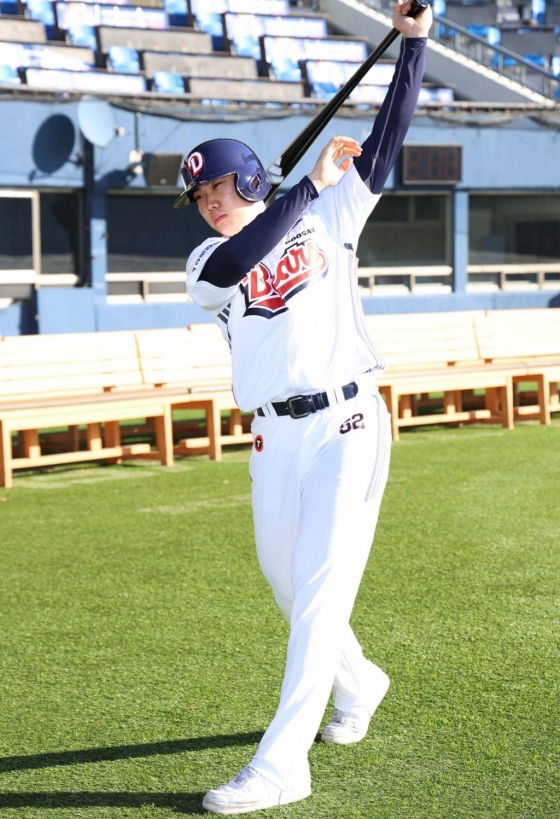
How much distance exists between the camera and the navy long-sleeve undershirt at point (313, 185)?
2818mm

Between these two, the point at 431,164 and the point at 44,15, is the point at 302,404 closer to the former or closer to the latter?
the point at 431,164

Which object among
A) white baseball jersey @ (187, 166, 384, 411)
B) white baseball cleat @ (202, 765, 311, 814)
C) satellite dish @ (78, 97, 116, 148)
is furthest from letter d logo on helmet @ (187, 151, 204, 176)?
satellite dish @ (78, 97, 116, 148)

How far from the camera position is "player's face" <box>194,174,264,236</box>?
3064 mm

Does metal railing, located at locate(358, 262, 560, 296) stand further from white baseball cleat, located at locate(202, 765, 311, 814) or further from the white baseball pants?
white baseball cleat, located at locate(202, 765, 311, 814)

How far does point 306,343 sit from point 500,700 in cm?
148

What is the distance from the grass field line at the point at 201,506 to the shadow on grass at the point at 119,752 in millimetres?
3732

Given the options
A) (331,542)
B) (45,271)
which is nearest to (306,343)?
(331,542)

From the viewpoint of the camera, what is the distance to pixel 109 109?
15.7 metres

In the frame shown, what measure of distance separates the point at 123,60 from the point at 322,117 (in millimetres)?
16897

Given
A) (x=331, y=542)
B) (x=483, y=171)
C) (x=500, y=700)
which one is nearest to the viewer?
(x=331, y=542)

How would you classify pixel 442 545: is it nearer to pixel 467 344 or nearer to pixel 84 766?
pixel 84 766

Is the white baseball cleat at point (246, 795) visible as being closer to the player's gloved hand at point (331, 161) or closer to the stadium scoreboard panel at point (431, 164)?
the player's gloved hand at point (331, 161)

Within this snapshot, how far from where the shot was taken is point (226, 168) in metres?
3.01

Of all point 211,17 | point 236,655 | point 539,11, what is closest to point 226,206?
point 236,655
